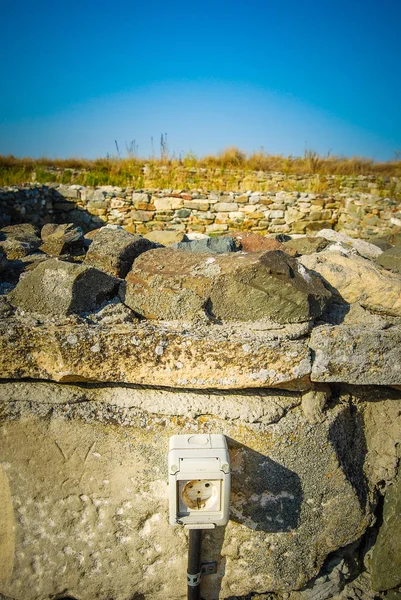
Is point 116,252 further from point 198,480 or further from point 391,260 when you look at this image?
point 391,260

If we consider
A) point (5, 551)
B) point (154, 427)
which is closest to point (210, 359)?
point (154, 427)

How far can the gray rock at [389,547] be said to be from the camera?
1.65 meters

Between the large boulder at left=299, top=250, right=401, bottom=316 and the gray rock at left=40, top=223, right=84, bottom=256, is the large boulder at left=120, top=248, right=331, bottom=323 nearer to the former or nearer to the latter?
the large boulder at left=299, top=250, right=401, bottom=316

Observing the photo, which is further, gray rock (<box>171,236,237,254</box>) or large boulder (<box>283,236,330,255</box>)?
large boulder (<box>283,236,330,255</box>)

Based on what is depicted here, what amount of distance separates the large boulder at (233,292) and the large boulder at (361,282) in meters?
0.31

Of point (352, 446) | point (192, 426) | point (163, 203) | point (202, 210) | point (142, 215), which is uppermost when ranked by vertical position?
point (163, 203)

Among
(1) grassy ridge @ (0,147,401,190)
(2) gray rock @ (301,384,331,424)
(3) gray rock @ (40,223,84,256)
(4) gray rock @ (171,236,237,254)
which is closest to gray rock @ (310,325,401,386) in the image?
(2) gray rock @ (301,384,331,424)

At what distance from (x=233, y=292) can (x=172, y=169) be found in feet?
29.6

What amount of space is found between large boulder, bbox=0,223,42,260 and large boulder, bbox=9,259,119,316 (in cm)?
78

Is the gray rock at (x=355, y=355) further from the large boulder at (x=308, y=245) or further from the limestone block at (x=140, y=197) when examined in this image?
the limestone block at (x=140, y=197)

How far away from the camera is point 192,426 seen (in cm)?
148

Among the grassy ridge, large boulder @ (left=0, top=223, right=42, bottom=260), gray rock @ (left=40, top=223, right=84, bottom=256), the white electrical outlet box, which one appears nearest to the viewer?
the white electrical outlet box

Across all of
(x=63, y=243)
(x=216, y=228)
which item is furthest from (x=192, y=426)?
(x=216, y=228)

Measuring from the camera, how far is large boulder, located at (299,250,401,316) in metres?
1.82
